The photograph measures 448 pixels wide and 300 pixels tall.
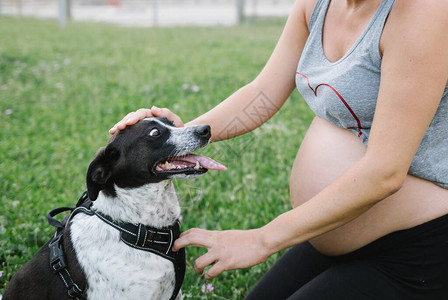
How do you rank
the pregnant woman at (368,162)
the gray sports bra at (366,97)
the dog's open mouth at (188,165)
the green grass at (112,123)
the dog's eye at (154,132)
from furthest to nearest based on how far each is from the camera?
the green grass at (112,123) → the dog's eye at (154,132) → the dog's open mouth at (188,165) → the gray sports bra at (366,97) → the pregnant woman at (368,162)

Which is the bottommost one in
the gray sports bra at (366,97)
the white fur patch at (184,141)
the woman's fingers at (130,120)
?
the white fur patch at (184,141)

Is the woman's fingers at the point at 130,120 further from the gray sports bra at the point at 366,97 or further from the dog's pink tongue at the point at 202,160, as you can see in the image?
the gray sports bra at the point at 366,97

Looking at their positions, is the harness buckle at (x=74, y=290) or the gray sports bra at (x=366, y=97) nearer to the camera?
the gray sports bra at (x=366, y=97)

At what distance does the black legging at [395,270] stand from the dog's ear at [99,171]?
969 mm

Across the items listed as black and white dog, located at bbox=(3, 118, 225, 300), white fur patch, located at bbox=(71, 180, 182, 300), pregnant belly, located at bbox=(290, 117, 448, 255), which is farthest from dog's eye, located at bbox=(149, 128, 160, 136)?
pregnant belly, located at bbox=(290, 117, 448, 255)

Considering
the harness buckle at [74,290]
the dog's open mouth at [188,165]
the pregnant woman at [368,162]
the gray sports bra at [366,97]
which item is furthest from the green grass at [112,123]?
the gray sports bra at [366,97]

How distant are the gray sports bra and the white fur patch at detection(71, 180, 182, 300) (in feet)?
2.79

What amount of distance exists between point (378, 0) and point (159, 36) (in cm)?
1056

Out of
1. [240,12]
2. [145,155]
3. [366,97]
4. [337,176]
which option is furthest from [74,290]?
[240,12]

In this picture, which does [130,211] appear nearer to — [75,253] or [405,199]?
[75,253]

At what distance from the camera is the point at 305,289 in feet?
6.47

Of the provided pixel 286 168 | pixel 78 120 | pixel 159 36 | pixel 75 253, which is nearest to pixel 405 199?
pixel 75 253

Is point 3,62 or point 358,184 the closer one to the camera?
point 358,184

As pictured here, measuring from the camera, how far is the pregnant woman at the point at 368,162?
1525 mm
